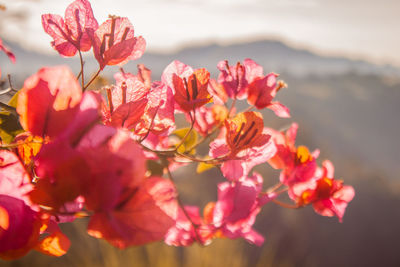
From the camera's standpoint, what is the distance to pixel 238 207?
250 millimetres

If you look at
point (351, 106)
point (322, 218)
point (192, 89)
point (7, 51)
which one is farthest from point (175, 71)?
point (351, 106)

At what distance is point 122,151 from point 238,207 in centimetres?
15

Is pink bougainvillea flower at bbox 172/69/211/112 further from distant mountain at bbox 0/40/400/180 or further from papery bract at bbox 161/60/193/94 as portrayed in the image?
distant mountain at bbox 0/40/400/180

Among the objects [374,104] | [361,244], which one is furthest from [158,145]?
[374,104]

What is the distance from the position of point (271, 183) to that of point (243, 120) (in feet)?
8.35

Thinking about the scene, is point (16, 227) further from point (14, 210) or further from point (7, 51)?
point (7, 51)

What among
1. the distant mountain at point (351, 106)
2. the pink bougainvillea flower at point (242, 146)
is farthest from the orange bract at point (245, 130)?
the distant mountain at point (351, 106)

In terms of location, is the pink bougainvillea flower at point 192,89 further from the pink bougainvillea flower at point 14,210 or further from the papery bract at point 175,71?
the pink bougainvillea flower at point 14,210

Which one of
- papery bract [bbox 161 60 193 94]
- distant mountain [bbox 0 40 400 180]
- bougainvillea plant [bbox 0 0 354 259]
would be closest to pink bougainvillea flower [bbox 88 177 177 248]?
bougainvillea plant [bbox 0 0 354 259]

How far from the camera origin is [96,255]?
168cm

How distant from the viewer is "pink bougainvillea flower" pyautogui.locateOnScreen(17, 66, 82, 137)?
0.14 m

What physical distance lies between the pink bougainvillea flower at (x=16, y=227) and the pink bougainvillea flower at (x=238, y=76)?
167 mm

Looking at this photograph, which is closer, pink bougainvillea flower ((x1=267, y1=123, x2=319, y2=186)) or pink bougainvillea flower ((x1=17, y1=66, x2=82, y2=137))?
pink bougainvillea flower ((x1=17, y1=66, x2=82, y2=137))

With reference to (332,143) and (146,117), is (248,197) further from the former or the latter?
(332,143)
